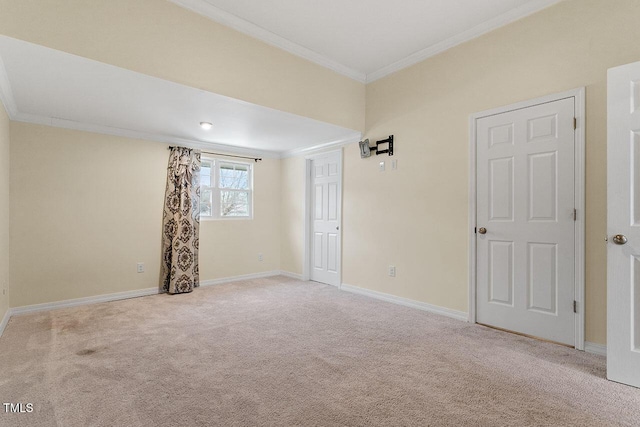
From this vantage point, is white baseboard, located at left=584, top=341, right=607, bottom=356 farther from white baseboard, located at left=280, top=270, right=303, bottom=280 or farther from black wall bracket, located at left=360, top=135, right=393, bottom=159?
white baseboard, located at left=280, top=270, right=303, bottom=280

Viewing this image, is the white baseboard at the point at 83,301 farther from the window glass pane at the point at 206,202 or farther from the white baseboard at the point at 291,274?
the white baseboard at the point at 291,274

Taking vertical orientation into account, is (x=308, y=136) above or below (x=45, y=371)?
above

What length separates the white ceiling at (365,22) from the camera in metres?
2.84

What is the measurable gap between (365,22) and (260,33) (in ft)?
3.49

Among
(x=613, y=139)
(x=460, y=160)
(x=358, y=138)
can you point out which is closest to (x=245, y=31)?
(x=358, y=138)

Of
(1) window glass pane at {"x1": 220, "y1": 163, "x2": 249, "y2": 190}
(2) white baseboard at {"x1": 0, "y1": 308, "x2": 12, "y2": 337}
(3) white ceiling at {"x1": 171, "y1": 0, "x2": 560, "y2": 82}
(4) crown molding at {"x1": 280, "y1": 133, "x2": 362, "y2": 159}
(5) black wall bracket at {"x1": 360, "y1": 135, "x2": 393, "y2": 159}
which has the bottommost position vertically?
(2) white baseboard at {"x1": 0, "y1": 308, "x2": 12, "y2": 337}

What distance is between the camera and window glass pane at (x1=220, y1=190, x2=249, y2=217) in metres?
5.31

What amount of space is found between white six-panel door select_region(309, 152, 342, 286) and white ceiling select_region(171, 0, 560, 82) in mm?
1683

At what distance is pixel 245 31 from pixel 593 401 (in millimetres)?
3958

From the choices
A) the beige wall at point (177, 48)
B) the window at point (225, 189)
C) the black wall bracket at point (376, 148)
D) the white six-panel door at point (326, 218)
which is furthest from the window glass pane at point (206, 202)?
the black wall bracket at point (376, 148)

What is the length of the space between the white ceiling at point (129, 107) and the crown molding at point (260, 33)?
69cm

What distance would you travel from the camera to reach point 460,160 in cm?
337

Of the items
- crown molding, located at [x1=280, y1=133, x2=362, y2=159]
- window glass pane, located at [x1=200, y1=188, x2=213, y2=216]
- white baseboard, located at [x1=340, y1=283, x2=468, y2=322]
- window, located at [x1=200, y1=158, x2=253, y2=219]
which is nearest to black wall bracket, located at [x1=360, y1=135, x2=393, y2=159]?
crown molding, located at [x1=280, y1=133, x2=362, y2=159]

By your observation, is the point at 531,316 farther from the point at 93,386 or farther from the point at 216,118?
the point at 216,118
